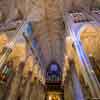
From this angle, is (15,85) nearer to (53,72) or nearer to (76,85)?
(76,85)

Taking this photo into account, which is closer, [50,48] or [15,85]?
[15,85]

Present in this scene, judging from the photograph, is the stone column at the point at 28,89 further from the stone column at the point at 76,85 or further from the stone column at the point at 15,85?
the stone column at the point at 76,85

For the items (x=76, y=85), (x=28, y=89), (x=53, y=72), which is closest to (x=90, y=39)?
(x=76, y=85)

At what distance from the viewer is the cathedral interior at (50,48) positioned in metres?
8.38

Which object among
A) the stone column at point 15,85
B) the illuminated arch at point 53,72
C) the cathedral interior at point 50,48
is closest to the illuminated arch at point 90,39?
the cathedral interior at point 50,48

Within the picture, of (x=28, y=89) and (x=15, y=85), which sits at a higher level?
(x=28, y=89)

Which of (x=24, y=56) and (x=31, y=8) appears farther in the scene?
(x=31, y=8)

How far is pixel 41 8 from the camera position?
43.3 feet

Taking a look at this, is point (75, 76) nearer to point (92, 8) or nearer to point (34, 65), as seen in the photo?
point (34, 65)

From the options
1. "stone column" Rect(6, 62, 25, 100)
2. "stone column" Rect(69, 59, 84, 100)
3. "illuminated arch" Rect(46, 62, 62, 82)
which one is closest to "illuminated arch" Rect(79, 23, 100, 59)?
"stone column" Rect(69, 59, 84, 100)

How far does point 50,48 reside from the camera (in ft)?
47.5

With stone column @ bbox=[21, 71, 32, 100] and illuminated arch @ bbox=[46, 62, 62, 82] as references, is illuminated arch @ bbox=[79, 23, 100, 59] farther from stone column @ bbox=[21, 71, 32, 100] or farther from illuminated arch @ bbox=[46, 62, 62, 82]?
illuminated arch @ bbox=[46, 62, 62, 82]

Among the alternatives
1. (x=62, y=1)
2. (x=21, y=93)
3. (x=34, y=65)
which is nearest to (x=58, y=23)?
(x=62, y=1)

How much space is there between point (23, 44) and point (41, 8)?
4.02 meters
